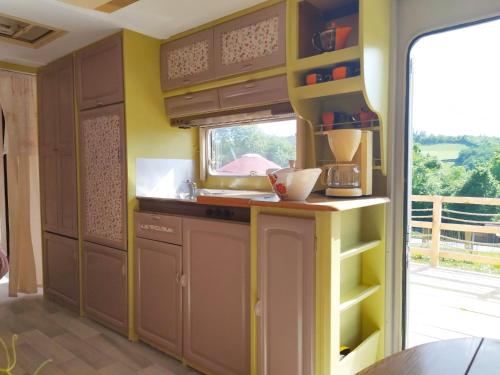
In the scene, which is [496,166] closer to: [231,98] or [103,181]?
[231,98]

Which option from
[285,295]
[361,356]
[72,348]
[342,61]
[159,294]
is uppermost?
[342,61]

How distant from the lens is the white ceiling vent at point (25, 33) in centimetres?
255

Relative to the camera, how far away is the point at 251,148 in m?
2.82

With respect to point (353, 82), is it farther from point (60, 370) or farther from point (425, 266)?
point (60, 370)

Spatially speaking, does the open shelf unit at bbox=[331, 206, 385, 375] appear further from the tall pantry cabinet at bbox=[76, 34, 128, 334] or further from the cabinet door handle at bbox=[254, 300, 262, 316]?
the tall pantry cabinet at bbox=[76, 34, 128, 334]

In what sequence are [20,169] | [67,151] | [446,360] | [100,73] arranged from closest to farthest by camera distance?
[446,360] → [100,73] → [67,151] → [20,169]

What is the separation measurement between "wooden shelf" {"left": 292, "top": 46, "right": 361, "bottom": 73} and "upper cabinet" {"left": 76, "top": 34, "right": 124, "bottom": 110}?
4.30 feet

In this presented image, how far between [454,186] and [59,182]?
9.84 ft

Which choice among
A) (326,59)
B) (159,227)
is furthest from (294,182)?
(159,227)

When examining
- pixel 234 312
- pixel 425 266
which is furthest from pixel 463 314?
pixel 234 312

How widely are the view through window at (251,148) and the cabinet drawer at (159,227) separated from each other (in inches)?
30.1

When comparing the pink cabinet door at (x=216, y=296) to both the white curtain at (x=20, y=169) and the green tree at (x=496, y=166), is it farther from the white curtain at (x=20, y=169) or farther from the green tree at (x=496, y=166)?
the white curtain at (x=20, y=169)

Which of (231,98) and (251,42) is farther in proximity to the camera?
(231,98)

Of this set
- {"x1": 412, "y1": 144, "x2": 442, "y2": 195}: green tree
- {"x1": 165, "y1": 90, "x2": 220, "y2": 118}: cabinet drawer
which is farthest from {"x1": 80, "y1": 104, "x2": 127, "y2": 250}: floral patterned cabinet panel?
{"x1": 412, "y1": 144, "x2": 442, "y2": 195}: green tree
